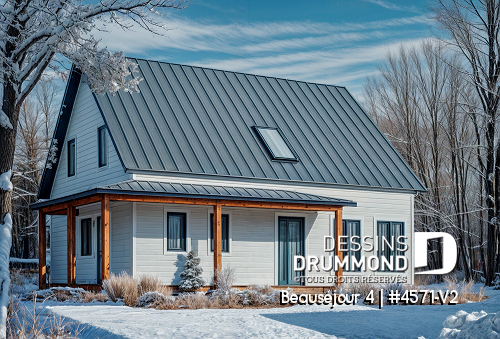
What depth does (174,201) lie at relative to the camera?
16.6 meters

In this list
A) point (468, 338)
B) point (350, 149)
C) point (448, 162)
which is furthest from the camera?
point (448, 162)

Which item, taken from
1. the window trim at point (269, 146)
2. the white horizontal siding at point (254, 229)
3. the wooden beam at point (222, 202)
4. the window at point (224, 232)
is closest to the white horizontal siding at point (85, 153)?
the white horizontal siding at point (254, 229)

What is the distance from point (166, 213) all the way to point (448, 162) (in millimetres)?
17349

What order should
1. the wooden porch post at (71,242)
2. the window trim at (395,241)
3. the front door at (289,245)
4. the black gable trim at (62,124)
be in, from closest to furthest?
the wooden porch post at (71,242) < the front door at (289,245) < the black gable trim at (62,124) < the window trim at (395,241)

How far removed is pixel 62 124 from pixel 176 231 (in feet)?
→ 22.3

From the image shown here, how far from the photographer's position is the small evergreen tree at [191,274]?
1703cm

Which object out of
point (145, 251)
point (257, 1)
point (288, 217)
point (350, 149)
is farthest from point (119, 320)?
point (257, 1)

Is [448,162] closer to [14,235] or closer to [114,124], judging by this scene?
[114,124]

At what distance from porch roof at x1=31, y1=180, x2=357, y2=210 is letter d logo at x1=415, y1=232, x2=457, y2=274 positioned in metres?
6.62

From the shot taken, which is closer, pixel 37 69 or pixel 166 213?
pixel 37 69

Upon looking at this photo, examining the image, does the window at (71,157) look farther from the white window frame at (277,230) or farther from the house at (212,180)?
the white window frame at (277,230)

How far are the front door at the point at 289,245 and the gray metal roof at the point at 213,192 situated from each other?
1196 millimetres

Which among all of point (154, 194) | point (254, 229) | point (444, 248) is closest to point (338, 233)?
point (254, 229)

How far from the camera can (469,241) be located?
3066cm
